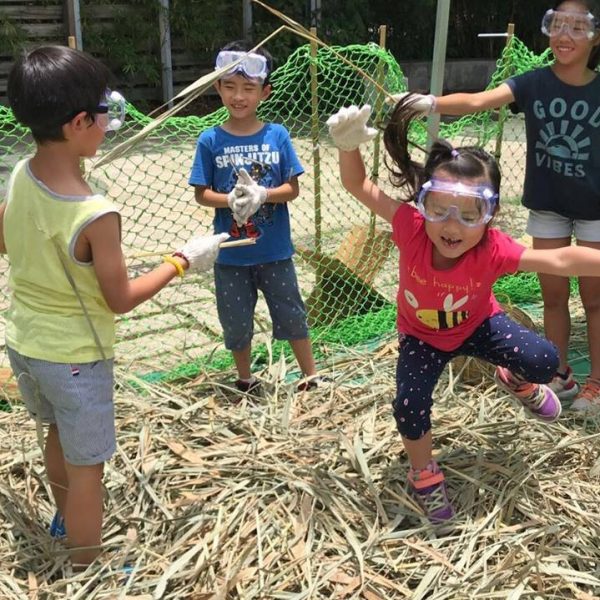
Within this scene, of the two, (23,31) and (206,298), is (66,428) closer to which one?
(206,298)

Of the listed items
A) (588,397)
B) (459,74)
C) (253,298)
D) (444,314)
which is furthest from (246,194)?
(459,74)

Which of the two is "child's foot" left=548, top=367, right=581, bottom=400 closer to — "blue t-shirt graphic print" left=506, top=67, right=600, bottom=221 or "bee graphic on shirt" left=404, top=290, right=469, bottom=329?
"blue t-shirt graphic print" left=506, top=67, right=600, bottom=221

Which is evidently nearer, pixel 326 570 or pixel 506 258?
pixel 326 570

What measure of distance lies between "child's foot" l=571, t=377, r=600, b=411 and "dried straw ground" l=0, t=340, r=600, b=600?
90 mm

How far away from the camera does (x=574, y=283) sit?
4301 mm

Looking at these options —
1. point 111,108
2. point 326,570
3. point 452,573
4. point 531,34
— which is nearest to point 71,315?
point 111,108

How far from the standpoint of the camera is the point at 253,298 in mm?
3078

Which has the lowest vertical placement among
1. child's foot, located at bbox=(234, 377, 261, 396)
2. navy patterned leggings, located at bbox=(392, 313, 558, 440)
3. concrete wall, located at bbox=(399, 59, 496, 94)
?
concrete wall, located at bbox=(399, 59, 496, 94)

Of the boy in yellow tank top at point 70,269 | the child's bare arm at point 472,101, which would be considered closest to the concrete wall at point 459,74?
the child's bare arm at point 472,101

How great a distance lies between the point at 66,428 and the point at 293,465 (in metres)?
0.85

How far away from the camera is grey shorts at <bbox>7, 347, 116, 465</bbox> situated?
1.96 m

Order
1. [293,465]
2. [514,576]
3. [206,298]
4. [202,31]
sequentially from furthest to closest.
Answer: [202,31]
[206,298]
[293,465]
[514,576]

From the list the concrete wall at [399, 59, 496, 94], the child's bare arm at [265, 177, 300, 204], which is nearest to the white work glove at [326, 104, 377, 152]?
the child's bare arm at [265, 177, 300, 204]

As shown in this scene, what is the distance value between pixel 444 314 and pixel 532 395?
0.51 meters
